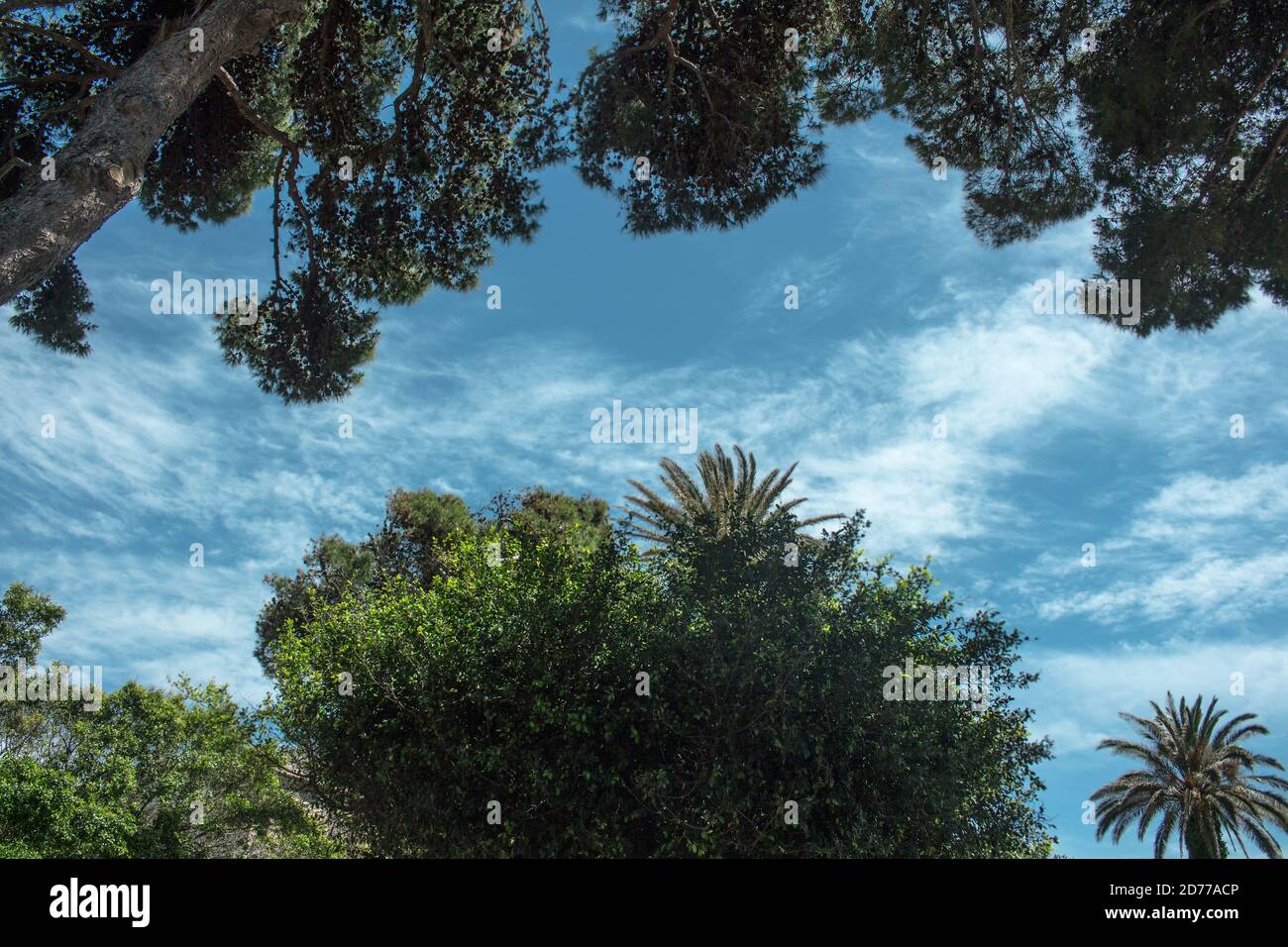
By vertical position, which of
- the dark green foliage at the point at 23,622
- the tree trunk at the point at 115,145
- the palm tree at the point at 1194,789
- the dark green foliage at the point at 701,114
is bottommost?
the palm tree at the point at 1194,789

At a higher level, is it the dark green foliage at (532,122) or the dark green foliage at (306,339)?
the dark green foliage at (532,122)

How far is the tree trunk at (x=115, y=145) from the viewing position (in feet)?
25.6

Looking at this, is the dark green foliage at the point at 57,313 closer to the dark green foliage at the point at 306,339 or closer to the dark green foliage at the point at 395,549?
the dark green foliage at the point at 306,339

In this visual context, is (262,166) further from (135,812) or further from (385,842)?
(135,812)

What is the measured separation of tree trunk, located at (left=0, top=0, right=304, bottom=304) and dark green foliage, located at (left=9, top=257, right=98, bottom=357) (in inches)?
282

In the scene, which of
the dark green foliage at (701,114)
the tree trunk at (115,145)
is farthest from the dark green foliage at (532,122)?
the tree trunk at (115,145)

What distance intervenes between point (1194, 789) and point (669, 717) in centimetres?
2710

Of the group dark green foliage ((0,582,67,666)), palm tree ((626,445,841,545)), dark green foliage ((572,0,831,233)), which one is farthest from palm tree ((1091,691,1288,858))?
dark green foliage ((0,582,67,666))

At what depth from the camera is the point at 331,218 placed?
590 inches

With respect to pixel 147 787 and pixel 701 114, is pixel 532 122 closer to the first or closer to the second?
pixel 701 114

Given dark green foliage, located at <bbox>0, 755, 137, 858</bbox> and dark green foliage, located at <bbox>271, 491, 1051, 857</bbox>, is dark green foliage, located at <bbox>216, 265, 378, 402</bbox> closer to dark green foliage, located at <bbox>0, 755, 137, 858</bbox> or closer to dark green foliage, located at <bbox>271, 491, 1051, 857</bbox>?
dark green foliage, located at <bbox>271, 491, 1051, 857</bbox>

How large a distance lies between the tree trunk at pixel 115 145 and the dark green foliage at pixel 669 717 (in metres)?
7.81
